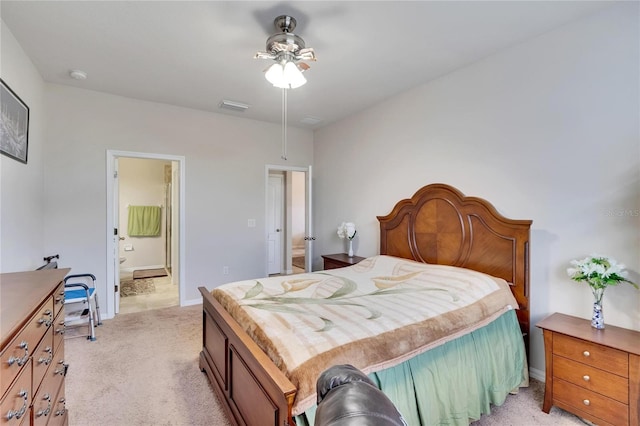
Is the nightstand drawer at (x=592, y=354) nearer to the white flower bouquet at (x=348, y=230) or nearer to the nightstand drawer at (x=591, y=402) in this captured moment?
the nightstand drawer at (x=591, y=402)

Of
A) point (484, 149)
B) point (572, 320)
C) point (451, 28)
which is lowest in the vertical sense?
point (572, 320)

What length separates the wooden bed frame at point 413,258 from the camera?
4.45 ft

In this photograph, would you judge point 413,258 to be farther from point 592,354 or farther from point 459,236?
point 592,354

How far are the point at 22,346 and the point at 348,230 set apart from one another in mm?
3312

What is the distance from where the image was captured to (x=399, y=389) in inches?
57.1

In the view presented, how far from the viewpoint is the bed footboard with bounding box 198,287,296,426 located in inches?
47.3

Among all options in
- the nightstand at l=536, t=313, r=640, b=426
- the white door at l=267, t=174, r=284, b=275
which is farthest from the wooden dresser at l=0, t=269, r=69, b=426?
the white door at l=267, t=174, r=284, b=275

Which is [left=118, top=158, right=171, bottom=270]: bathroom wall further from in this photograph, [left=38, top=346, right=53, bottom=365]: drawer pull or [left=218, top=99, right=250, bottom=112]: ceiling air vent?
[left=38, top=346, right=53, bottom=365]: drawer pull

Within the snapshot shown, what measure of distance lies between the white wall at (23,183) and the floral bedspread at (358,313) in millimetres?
1639

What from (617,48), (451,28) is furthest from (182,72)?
(617,48)

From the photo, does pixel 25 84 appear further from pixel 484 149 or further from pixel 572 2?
pixel 572 2

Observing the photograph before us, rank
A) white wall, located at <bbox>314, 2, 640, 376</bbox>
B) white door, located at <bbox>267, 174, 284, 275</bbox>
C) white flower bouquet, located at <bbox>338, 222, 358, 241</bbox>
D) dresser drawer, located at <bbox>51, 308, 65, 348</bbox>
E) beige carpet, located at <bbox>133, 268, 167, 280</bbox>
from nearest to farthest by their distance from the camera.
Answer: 1. dresser drawer, located at <bbox>51, 308, 65, 348</bbox>
2. white wall, located at <bbox>314, 2, 640, 376</bbox>
3. white flower bouquet, located at <bbox>338, 222, 358, 241</bbox>
4. beige carpet, located at <bbox>133, 268, 167, 280</bbox>
5. white door, located at <bbox>267, 174, 284, 275</bbox>

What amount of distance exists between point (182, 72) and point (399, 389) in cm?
321

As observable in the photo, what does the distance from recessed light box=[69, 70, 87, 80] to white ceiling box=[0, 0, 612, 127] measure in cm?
10
